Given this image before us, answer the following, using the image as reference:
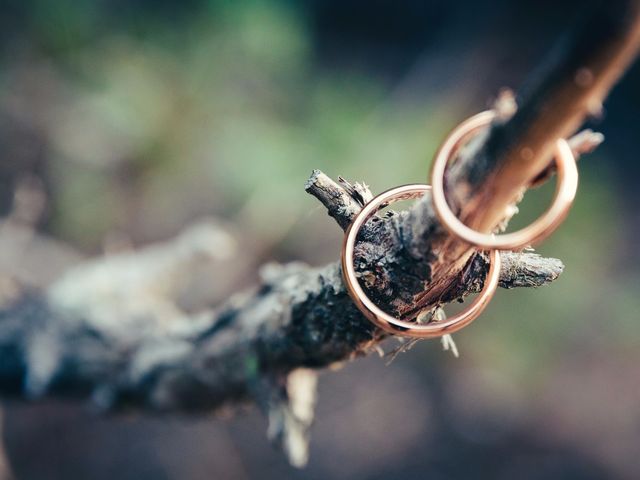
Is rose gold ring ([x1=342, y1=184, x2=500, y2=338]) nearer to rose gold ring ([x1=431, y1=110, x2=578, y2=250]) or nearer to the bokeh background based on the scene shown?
rose gold ring ([x1=431, y1=110, x2=578, y2=250])

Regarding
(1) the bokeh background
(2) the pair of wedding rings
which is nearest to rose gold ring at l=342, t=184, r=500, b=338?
(2) the pair of wedding rings

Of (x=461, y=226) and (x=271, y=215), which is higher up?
(x=271, y=215)

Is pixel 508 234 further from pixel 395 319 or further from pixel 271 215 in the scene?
pixel 271 215

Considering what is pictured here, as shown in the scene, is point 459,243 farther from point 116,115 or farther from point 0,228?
point 116,115

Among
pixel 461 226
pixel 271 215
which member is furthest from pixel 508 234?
pixel 271 215

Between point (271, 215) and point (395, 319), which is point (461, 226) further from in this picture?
point (271, 215)

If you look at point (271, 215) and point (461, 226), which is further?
point (271, 215)
